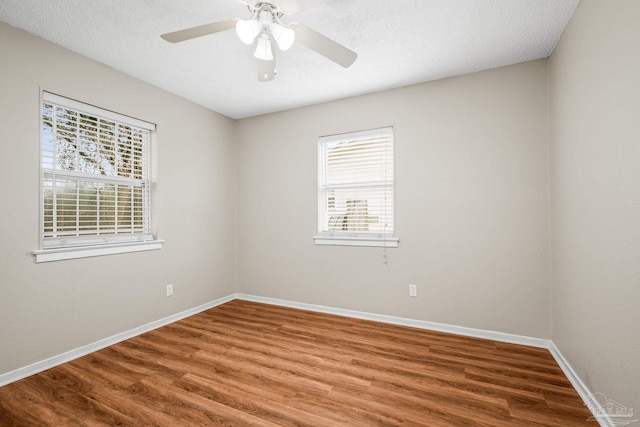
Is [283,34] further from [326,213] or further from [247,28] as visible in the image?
[326,213]

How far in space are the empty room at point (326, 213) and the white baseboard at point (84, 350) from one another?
0.05ft

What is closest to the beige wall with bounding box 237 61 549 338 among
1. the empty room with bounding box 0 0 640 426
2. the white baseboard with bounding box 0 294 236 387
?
the empty room with bounding box 0 0 640 426

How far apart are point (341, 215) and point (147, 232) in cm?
221

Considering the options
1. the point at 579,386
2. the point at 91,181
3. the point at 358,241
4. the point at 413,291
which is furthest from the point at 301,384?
the point at 91,181

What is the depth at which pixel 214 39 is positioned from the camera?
227 cm

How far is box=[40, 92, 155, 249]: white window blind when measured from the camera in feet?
7.73

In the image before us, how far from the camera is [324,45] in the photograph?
1763 mm

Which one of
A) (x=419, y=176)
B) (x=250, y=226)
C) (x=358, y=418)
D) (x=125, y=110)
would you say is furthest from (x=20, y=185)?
(x=419, y=176)

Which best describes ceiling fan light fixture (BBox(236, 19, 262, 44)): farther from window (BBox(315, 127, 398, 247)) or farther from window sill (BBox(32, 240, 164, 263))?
window sill (BBox(32, 240, 164, 263))

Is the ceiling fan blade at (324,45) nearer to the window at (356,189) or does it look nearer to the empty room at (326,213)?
the empty room at (326,213)

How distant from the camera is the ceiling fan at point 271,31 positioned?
62.2 inches

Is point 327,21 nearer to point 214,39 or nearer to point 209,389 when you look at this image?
point 214,39

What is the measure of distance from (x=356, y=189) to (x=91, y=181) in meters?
2.68

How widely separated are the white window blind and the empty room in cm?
2
